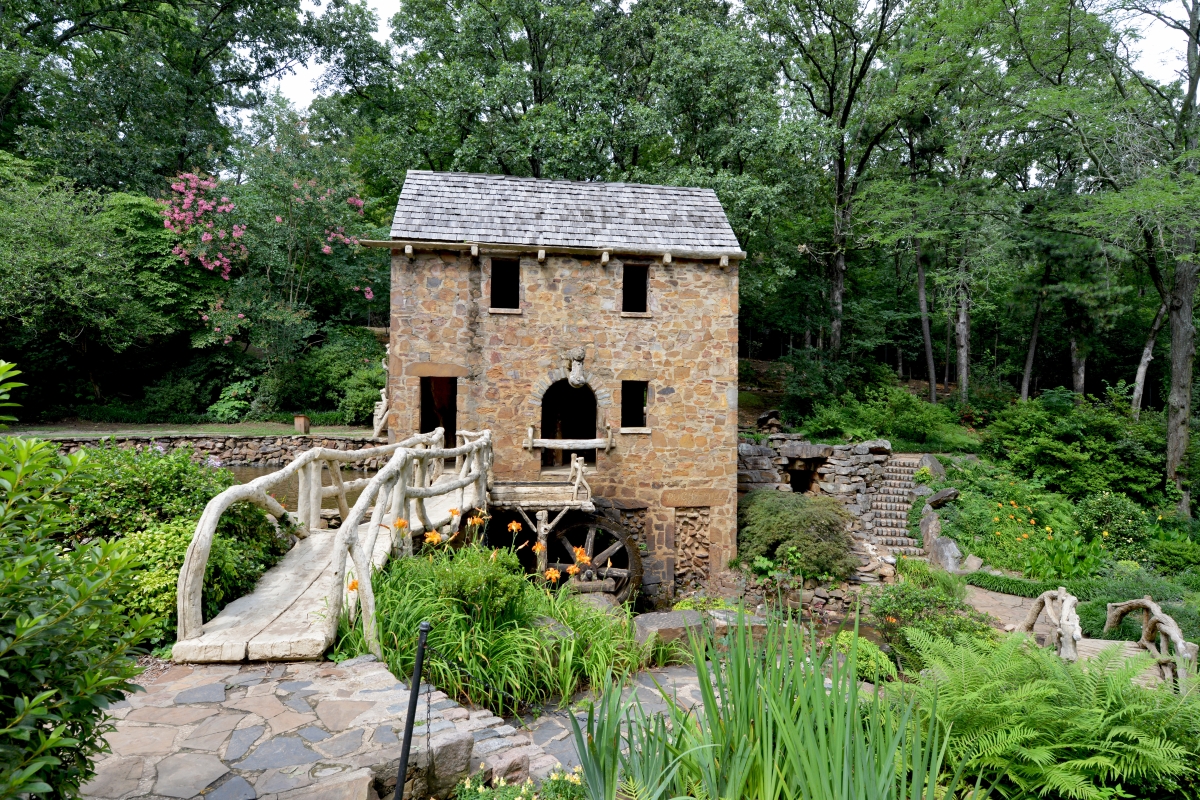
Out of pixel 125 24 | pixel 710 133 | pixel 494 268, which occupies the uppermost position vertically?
pixel 125 24

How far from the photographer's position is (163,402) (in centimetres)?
1769

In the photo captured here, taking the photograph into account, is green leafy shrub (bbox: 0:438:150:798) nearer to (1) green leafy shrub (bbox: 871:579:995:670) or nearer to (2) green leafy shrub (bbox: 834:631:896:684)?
(2) green leafy shrub (bbox: 834:631:896:684)

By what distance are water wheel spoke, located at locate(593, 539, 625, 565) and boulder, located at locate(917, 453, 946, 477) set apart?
8.54m

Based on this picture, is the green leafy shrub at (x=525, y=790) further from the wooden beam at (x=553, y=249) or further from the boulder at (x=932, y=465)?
the boulder at (x=932, y=465)

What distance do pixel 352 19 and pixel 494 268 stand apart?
14.7m

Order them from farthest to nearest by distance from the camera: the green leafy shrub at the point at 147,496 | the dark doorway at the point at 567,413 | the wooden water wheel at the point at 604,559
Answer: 1. the dark doorway at the point at 567,413
2. the wooden water wheel at the point at 604,559
3. the green leafy shrub at the point at 147,496

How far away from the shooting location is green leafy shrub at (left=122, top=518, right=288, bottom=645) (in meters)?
3.58

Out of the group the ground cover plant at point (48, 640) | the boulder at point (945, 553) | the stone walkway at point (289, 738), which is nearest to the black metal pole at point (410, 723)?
the stone walkway at point (289, 738)

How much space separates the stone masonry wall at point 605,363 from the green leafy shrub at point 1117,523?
697 cm

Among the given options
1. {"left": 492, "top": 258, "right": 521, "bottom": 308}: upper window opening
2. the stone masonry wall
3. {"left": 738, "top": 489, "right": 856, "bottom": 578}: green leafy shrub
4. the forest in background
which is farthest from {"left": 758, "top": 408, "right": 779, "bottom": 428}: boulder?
{"left": 492, "top": 258, "right": 521, "bottom": 308}: upper window opening

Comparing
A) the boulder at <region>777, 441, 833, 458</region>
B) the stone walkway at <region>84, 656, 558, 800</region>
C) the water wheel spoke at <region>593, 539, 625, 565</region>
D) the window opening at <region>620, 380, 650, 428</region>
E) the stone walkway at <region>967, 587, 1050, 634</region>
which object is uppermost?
the window opening at <region>620, 380, 650, 428</region>

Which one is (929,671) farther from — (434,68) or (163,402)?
(163,402)

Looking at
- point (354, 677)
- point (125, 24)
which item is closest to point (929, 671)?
point (354, 677)

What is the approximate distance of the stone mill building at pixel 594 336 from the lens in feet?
34.8
